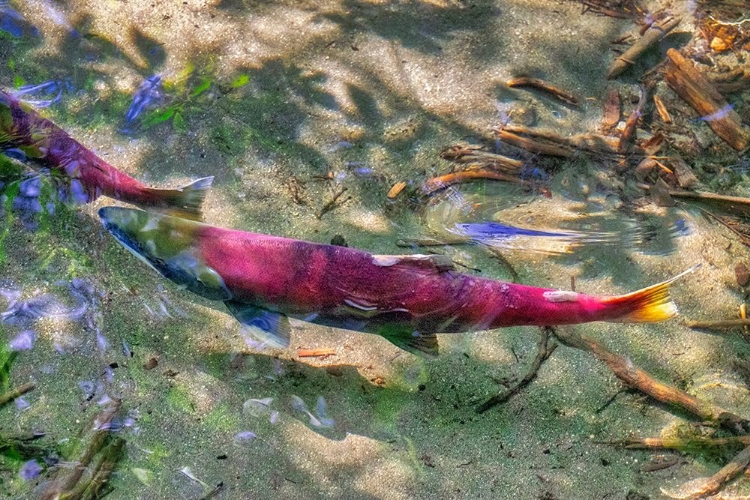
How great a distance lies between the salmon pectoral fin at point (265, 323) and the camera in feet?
11.3

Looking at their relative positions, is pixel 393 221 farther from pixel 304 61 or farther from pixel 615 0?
pixel 615 0

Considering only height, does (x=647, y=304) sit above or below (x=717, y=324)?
above

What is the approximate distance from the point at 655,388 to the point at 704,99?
260 cm

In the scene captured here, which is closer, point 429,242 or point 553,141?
point 429,242

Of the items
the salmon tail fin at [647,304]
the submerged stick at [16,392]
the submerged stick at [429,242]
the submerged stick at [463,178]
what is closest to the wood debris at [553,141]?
the submerged stick at [463,178]

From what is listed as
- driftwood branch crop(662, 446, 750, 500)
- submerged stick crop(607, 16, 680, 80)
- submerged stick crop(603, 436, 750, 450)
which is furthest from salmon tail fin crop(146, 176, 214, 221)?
submerged stick crop(607, 16, 680, 80)

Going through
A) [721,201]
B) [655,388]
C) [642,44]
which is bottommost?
[655,388]

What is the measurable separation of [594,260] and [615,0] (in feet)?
8.77

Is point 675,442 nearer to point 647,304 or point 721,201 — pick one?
point 647,304

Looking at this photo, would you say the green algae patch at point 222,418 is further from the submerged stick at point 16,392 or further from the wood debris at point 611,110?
the wood debris at point 611,110

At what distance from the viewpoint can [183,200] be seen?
3787mm

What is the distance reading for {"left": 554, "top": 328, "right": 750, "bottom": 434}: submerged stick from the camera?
351 centimetres

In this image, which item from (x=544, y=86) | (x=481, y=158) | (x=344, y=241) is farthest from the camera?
(x=544, y=86)

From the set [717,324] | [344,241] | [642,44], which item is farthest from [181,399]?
[642,44]
